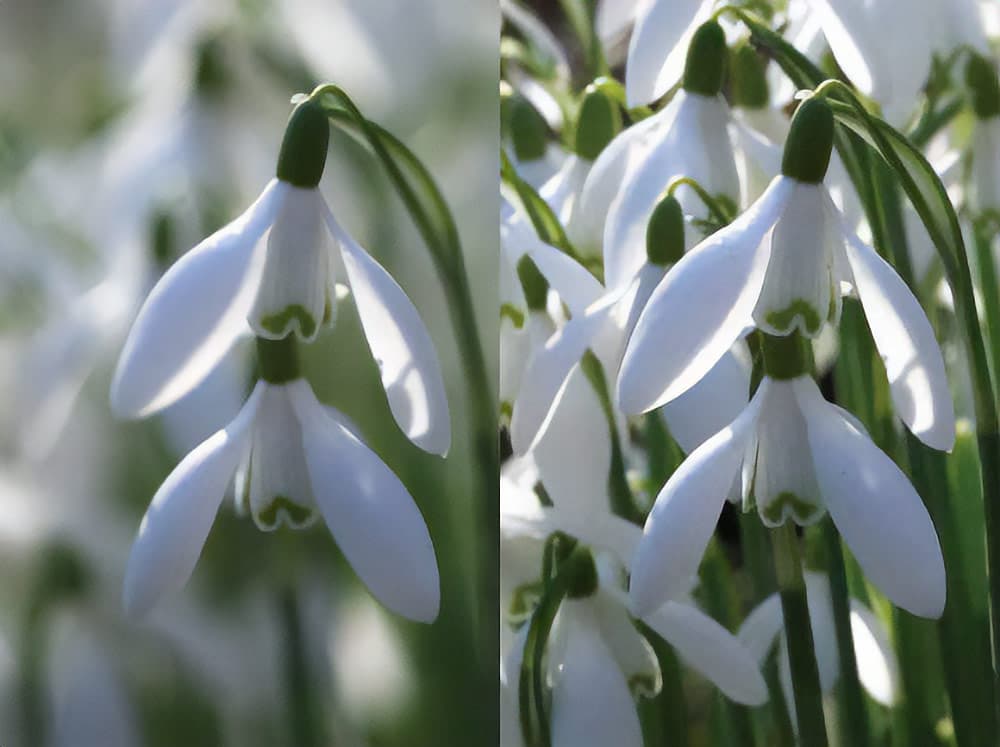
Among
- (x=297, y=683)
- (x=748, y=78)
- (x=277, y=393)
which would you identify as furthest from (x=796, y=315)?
(x=297, y=683)

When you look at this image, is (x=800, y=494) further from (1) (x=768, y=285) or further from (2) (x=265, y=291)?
(2) (x=265, y=291)

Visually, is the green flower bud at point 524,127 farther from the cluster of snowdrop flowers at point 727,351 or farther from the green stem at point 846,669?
the green stem at point 846,669

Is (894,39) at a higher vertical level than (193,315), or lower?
higher

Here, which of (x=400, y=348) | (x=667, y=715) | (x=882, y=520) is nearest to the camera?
(x=882, y=520)

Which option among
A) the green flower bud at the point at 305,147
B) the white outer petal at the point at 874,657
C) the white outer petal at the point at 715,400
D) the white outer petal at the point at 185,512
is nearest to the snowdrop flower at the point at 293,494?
the white outer petal at the point at 185,512

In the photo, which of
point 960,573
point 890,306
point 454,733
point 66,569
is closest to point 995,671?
point 960,573

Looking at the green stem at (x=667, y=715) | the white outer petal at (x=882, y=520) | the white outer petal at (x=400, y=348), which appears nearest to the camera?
the white outer petal at (x=882, y=520)

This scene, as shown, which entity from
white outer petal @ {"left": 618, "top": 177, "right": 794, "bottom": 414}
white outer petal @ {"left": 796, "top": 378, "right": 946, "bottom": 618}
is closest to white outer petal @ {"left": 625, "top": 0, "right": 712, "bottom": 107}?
white outer petal @ {"left": 618, "top": 177, "right": 794, "bottom": 414}

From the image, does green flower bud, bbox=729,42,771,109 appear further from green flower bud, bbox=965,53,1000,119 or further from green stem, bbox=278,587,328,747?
green stem, bbox=278,587,328,747
